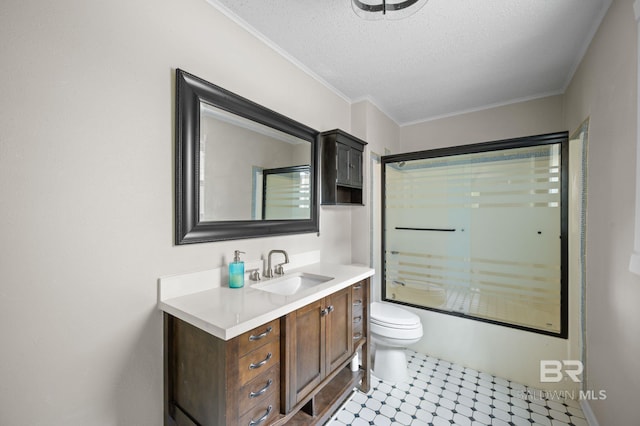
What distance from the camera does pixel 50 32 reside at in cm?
94

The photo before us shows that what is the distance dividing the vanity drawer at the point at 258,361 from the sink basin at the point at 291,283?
0.42 meters

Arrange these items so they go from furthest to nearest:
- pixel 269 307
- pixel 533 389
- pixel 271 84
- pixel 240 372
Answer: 1. pixel 533 389
2. pixel 271 84
3. pixel 269 307
4. pixel 240 372

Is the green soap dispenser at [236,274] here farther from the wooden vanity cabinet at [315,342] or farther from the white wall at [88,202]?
the wooden vanity cabinet at [315,342]

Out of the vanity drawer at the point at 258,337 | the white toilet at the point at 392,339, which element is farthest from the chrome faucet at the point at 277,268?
the white toilet at the point at 392,339

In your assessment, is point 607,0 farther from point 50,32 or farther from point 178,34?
point 50,32

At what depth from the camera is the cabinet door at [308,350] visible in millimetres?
1272

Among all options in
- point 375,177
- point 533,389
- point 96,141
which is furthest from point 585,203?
point 96,141

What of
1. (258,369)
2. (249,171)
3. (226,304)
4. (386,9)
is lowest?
(258,369)

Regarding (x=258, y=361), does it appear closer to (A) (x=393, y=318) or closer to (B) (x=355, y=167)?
(A) (x=393, y=318)

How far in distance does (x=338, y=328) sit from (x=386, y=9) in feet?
5.66

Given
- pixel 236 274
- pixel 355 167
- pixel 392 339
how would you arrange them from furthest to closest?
1. pixel 355 167
2. pixel 392 339
3. pixel 236 274

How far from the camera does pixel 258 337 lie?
1.09 metres

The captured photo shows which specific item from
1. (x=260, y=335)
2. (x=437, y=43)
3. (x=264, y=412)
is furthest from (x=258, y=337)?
(x=437, y=43)

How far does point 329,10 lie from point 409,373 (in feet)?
8.72
